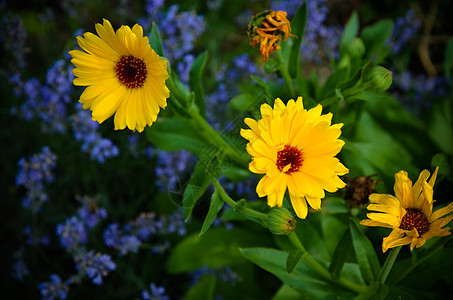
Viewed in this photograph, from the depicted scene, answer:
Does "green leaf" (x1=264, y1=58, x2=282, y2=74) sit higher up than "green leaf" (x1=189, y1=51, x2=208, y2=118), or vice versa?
"green leaf" (x1=189, y1=51, x2=208, y2=118)

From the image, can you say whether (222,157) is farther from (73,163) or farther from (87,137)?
(73,163)

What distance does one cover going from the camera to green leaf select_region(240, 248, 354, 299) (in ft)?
4.08

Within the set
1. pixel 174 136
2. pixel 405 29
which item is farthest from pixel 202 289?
pixel 405 29

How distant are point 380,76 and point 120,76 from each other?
71cm

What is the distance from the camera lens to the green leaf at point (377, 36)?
5.70ft

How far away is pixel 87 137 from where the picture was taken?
1625mm

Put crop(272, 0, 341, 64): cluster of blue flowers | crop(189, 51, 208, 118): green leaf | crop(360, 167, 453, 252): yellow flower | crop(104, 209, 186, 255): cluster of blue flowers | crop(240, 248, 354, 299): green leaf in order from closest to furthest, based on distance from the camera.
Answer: crop(360, 167, 453, 252): yellow flower → crop(240, 248, 354, 299): green leaf → crop(189, 51, 208, 118): green leaf → crop(104, 209, 186, 255): cluster of blue flowers → crop(272, 0, 341, 64): cluster of blue flowers

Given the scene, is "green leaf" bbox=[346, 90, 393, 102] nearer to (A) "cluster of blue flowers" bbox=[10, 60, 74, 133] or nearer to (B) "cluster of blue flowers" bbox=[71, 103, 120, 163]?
(B) "cluster of blue flowers" bbox=[71, 103, 120, 163]

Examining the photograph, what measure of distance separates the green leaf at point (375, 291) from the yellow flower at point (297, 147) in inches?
12.9

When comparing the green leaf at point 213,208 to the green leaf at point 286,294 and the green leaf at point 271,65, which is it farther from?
the green leaf at point 286,294

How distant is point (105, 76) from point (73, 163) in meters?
1.00

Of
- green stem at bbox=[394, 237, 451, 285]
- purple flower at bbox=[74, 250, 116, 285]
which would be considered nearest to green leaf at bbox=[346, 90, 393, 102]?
green stem at bbox=[394, 237, 451, 285]

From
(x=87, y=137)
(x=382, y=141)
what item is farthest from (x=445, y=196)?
(x=87, y=137)

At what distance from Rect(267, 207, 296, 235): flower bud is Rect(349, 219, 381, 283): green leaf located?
0.28 meters
